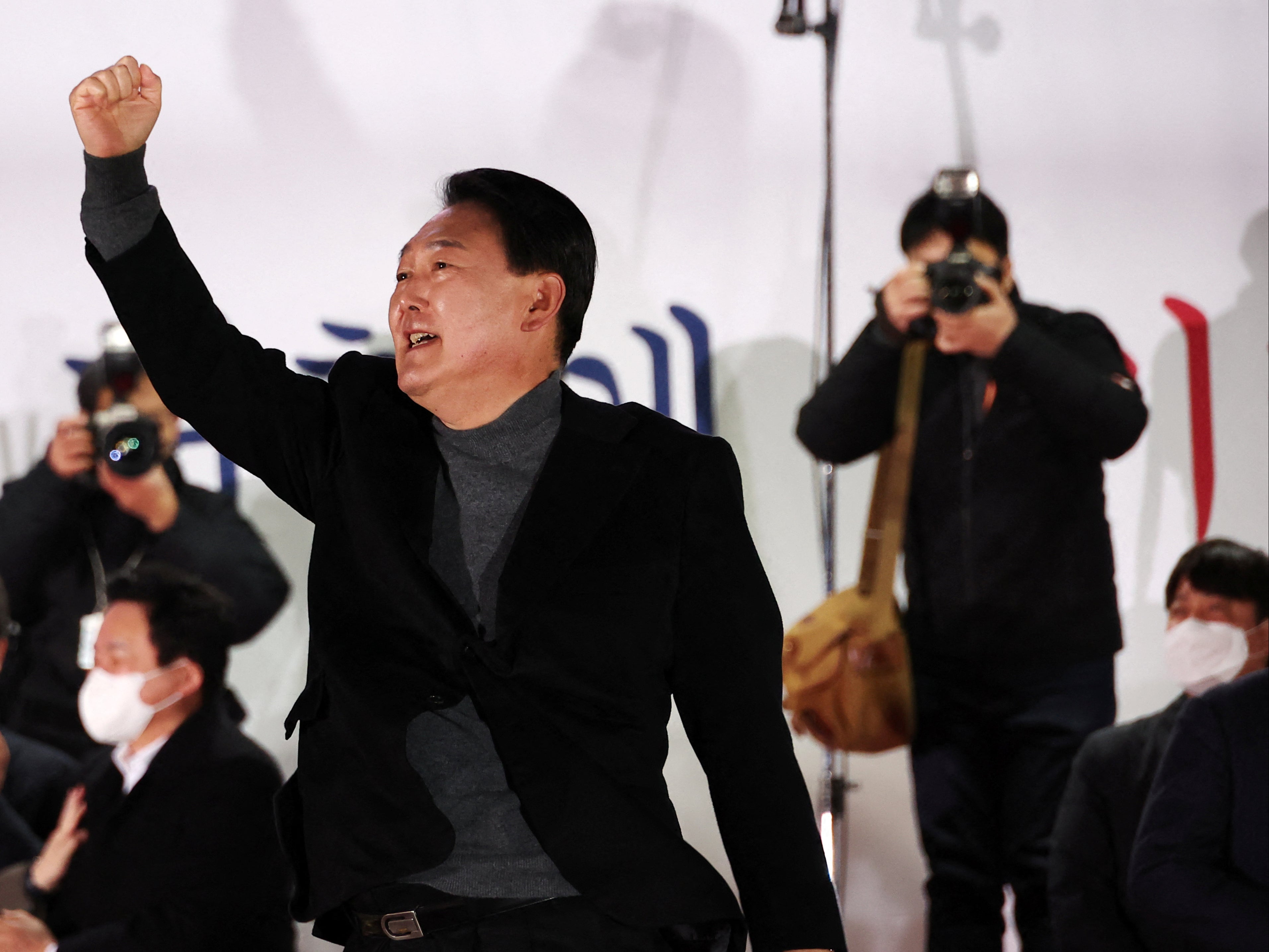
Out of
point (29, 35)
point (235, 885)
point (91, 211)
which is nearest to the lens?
point (91, 211)

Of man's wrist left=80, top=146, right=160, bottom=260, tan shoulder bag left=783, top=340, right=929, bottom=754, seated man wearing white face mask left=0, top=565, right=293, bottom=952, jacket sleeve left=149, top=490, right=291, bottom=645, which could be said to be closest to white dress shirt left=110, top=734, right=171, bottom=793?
seated man wearing white face mask left=0, top=565, right=293, bottom=952

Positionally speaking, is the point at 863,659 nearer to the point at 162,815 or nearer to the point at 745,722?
the point at 162,815

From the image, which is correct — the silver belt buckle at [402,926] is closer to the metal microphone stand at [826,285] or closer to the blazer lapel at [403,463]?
the blazer lapel at [403,463]

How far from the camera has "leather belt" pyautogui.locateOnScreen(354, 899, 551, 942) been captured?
3.30 feet

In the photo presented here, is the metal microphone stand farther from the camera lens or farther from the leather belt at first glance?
the leather belt

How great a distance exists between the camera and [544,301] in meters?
1.22

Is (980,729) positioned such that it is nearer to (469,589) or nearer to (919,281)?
(919,281)

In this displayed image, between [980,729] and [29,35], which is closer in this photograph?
[980,729]

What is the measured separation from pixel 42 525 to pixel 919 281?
1.62 meters

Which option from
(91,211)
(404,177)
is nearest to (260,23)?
(404,177)

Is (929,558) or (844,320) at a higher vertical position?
(844,320)

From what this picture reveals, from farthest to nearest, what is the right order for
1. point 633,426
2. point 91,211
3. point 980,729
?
point 980,729
point 633,426
point 91,211

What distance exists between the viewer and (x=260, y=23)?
2.69m

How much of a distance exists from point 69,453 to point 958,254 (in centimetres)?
163
